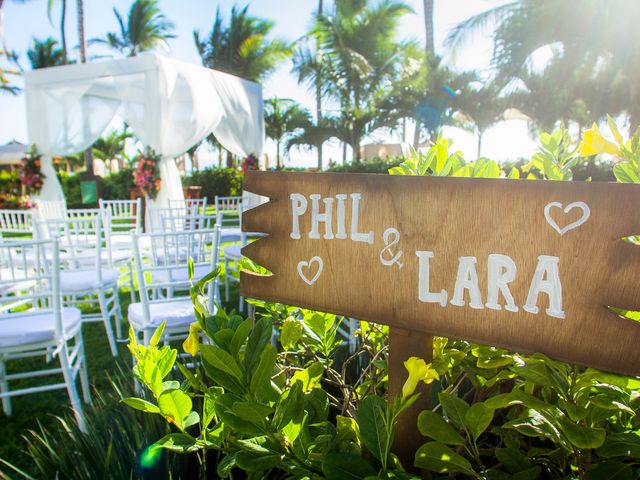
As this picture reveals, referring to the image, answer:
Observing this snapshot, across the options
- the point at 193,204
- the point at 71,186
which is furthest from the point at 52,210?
the point at 71,186

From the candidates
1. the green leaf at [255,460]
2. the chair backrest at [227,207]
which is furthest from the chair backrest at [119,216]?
the green leaf at [255,460]

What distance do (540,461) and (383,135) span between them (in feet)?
43.2

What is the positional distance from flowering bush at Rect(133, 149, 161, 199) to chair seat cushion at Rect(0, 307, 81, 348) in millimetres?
3875

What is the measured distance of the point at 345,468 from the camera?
0.40 m

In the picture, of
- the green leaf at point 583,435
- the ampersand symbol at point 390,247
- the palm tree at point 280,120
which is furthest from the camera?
the palm tree at point 280,120

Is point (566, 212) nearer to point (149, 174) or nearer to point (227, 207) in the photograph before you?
point (227, 207)

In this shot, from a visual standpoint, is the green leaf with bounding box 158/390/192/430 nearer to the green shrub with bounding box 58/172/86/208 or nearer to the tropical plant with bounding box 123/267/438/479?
the tropical plant with bounding box 123/267/438/479

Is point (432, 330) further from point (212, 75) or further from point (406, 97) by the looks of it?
point (406, 97)

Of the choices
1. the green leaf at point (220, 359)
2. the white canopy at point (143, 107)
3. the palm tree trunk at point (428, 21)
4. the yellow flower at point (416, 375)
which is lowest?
the yellow flower at point (416, 375)

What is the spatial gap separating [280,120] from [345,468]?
14.6 m

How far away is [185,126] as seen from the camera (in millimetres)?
5742

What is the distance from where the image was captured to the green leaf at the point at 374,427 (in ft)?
1.27

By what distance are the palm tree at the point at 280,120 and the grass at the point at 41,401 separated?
1166 cm

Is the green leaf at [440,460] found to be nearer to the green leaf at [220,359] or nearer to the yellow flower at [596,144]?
the green leaf at [220,359]
